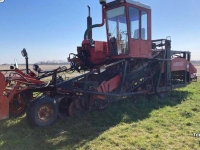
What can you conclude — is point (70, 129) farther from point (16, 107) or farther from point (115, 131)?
point (16, 107)

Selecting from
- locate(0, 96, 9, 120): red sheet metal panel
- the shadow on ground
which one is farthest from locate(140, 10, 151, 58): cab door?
locate(0, 96, 9, 120): red sheet metal panel

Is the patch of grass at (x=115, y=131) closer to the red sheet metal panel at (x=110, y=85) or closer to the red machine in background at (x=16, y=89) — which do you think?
the red machine in background at (x=16, y=89)

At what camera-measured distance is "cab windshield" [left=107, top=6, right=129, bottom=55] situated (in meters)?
7.49

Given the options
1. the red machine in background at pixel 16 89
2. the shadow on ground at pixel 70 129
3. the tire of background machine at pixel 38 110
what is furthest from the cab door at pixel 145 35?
the tire of background machine at pixel 38 110

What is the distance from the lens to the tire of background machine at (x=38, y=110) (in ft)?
17.3

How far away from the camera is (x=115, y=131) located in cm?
518

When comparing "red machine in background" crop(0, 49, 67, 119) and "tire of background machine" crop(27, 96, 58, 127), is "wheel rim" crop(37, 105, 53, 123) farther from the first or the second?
"red machine in background" crop(0, 49, 67, 119)

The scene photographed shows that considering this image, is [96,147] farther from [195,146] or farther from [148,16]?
[148,16]

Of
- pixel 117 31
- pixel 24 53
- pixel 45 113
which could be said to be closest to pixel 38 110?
pixel 45 113

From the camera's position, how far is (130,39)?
741 cm

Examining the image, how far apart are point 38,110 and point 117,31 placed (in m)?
3.94

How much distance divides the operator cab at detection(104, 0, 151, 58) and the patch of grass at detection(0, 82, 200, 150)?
1.95m

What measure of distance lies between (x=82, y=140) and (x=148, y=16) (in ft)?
17.6

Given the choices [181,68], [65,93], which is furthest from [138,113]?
[181,68]
